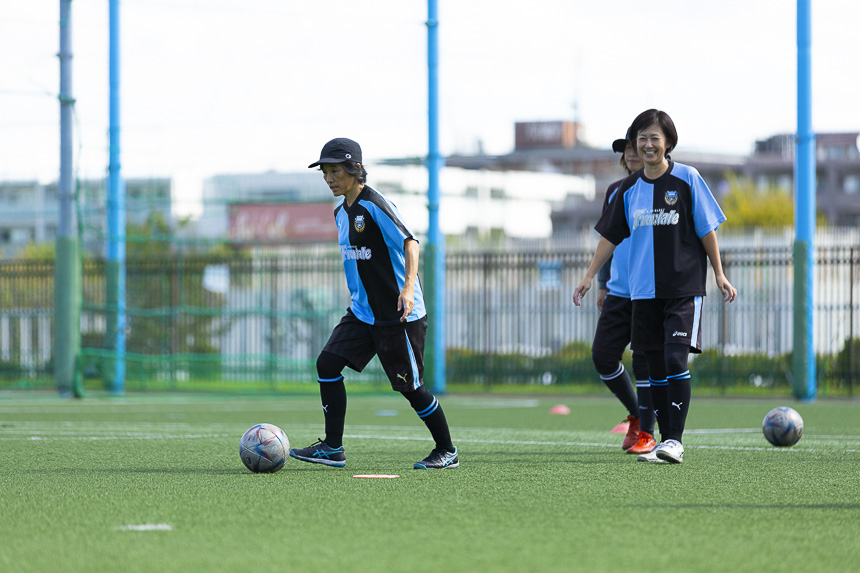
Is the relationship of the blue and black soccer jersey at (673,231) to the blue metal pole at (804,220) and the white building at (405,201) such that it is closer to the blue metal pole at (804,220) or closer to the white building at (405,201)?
the white building at (405,201)

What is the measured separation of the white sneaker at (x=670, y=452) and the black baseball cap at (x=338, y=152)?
2301 mm

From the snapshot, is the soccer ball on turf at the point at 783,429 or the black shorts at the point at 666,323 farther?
the soccer ball on turf at the point at 783,429

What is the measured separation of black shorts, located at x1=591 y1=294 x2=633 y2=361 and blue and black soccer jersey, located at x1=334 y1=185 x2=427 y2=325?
77.0 inches

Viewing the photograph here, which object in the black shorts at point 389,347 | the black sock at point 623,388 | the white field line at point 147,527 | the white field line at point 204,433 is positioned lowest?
the white field line at point 204,433

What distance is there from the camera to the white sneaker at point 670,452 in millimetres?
6512

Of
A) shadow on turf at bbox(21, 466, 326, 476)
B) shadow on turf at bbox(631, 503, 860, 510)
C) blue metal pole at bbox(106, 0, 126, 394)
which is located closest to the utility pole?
blue metal pole at bbox(106, 0, 126, 394)

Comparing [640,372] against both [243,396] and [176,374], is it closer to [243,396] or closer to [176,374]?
[243,396]

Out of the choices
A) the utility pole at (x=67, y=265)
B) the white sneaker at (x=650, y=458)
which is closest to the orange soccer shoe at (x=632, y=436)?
the white sneaker at (x=650, y=458)

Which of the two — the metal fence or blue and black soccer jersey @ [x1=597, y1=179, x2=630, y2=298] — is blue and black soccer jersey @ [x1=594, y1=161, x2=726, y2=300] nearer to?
blue and black soccer jersey @ [x1=597, y1=179, x2=630, y2=298]

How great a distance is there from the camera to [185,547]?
12.6ft

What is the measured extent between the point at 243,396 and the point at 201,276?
3.37 meters

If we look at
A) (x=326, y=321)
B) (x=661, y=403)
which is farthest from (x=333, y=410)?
(x=326, y=321)

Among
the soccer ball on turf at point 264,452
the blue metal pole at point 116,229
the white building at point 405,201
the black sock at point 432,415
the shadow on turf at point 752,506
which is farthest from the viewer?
the white building at point 405,201

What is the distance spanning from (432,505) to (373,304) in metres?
1.74
